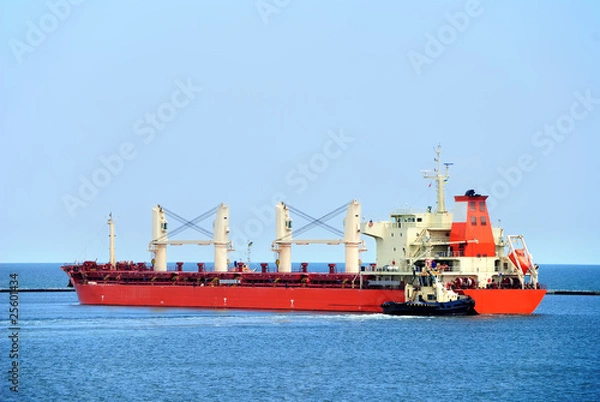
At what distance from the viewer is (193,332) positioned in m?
56.7

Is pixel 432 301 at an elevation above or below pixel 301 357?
above

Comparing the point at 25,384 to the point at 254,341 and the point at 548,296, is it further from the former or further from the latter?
the point at 548,296

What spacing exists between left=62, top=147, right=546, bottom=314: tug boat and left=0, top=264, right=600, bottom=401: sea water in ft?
4.91

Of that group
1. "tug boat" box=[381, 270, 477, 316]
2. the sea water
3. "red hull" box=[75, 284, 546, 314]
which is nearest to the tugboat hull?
"tug boat" box=[381, 270, 477, 316]

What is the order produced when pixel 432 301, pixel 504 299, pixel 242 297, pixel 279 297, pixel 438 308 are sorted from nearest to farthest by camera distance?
pixel 438 308
pixel 432 301
pixel 504 299
pixel 279 297
pixel 242 297

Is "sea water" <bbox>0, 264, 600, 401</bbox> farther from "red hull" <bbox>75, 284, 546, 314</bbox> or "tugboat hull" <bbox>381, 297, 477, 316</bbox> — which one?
"red hull" <bbox>75, 284, 546, 314</bbox>

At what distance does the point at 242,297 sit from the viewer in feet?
232

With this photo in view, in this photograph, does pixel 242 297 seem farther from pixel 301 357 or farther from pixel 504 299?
pixel 301 357

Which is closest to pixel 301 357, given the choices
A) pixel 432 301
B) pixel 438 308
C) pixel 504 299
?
pixel 438 308

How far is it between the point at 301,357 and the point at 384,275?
18046mm

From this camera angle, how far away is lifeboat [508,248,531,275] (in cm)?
6178

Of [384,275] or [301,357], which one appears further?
[384,275]

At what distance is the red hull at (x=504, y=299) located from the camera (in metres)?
60.5

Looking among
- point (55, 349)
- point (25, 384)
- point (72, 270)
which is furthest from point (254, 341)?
point (72, 270)
